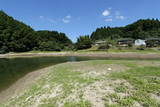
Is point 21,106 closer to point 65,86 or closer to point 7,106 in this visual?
point 7,106

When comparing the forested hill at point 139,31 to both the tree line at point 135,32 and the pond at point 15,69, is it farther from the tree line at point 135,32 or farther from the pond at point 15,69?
the pond at point 15,69

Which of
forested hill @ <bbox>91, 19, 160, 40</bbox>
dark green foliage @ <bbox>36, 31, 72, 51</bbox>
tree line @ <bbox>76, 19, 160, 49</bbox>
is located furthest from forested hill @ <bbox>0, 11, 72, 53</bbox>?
forested hill @ <bbox>91, 19, 160, 40</bbox>

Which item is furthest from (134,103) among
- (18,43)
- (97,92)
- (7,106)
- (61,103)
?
(18,43)

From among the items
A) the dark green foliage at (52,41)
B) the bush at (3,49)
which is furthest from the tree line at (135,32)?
the bush at (3,49)

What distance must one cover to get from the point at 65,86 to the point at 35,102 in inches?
82.7

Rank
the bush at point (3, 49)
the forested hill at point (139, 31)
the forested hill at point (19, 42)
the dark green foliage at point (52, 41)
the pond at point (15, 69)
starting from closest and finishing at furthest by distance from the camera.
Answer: the pond at point (15, 69) → the bush at point (3, 49) → the forested hill at point (19, 42) → the dark green foliage at point (52, 41) → the forested hill at point (139, 31)

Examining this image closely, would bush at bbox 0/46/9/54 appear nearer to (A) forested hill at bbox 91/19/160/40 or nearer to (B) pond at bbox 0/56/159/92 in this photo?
(B) pond at bbox 0/56/159/92

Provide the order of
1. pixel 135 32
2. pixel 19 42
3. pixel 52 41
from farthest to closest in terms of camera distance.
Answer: pixel 135 32
pixel 52 41
pixel 19 42

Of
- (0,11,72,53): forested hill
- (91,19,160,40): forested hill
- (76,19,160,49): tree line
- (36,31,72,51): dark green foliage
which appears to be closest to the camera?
(0,11,72,53): forested hill

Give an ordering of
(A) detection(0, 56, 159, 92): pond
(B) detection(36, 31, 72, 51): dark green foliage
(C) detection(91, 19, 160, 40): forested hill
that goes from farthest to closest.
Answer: (C) detection(91, 19, 160, 40): forested hill → (B) detection(36, 31, 72, 51): dark green foliage → (A) detection(0, 56, 159, 92): pond

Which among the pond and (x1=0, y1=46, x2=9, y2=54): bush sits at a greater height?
(x1=0, y1=46, x2=9, y2=54): bush

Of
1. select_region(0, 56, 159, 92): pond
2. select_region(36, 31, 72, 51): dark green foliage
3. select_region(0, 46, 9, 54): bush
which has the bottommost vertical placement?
select_region(0, 56, 159, 92): pond

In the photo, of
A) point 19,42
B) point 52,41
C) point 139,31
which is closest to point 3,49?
point 19,42

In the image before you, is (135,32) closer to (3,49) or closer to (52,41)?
(52,41)
